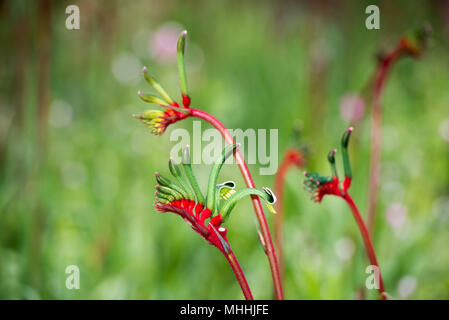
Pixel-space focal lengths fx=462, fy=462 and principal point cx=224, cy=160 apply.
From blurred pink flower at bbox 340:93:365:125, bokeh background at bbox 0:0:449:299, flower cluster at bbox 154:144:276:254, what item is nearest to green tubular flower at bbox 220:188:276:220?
flower cluster at bbox 154:144:276:254

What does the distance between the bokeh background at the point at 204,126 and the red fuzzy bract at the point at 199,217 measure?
1.10 ft

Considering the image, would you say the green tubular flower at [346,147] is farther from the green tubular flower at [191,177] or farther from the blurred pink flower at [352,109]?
the blurred pink flower at [352,109]

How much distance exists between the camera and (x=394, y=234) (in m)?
0.75

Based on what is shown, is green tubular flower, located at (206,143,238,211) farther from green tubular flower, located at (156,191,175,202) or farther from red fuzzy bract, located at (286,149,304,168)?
red fuzzy bract, located at (286,149,304,168)

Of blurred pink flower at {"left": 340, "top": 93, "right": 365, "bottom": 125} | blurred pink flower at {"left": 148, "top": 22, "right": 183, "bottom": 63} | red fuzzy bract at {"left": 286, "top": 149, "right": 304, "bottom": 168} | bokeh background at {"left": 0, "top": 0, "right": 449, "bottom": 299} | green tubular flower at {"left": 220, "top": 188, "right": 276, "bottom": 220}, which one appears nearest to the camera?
green tubular flower at {"left": 220, "top": 188, "right": 276, "bottom": 220}

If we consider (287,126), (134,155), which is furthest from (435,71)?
(134,155)

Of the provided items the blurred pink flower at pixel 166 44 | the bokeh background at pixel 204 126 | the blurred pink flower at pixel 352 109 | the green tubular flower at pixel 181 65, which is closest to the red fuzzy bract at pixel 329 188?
the green tubular flower at pixel 181 65

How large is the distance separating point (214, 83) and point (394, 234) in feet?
2.07

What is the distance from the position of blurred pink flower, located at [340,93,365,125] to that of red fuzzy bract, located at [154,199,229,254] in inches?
24.5

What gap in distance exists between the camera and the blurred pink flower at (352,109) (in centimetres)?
88

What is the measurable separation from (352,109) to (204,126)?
33cm

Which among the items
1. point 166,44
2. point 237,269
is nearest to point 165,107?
point 237,269

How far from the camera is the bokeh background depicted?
67 centimetres
